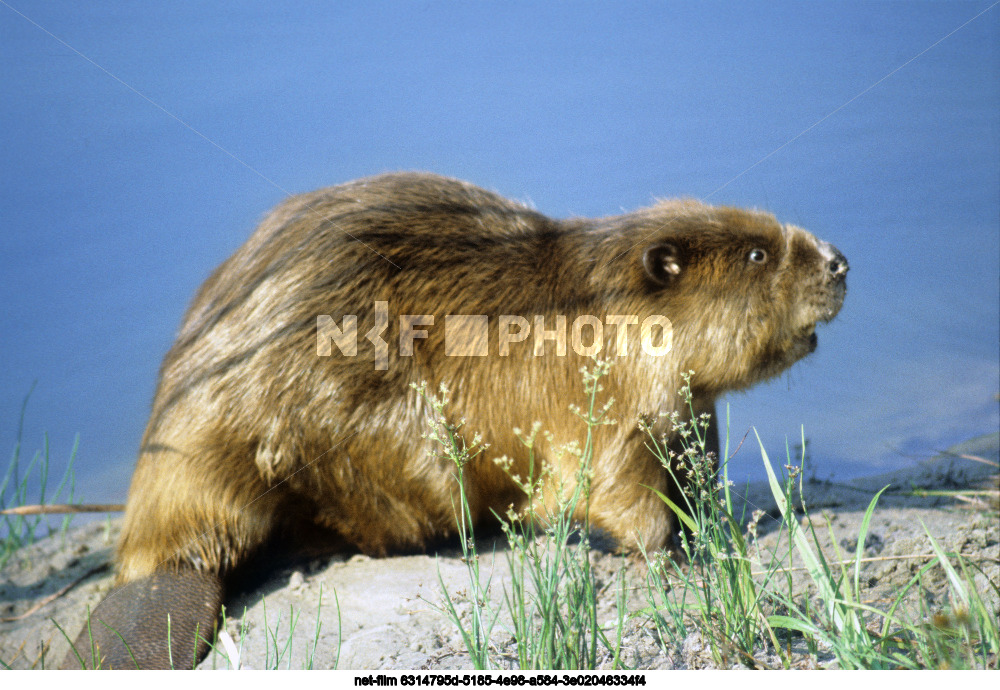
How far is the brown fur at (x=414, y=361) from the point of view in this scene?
99.0 inches

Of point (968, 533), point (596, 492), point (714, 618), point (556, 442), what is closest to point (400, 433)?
point (556, 442)

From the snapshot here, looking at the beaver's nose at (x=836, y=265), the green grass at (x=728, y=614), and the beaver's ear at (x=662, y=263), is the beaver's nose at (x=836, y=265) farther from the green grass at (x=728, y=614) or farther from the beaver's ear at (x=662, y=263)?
the green grass at (x=728, y=614)

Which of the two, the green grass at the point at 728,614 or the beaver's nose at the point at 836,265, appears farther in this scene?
the beaver's nose at the point at 836,265

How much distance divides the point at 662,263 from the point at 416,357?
0.85 m

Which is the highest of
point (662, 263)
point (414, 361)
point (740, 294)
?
point (662, 263)

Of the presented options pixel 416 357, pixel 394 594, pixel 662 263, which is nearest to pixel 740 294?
pixel 662 263

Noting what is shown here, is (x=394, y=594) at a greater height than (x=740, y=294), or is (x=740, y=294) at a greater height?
(x=740, y=294)

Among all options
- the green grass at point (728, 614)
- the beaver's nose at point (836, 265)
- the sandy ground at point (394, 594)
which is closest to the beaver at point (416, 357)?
the beaver's nose at point (836, 265)

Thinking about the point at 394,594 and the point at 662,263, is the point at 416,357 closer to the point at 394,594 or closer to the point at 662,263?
the point at 394,594

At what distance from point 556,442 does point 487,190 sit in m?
0.95

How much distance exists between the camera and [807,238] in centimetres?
283

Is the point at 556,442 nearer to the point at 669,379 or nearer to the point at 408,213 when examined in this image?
the point at 669,379

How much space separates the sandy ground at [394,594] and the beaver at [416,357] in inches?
5.2

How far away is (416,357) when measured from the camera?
2646 mm
